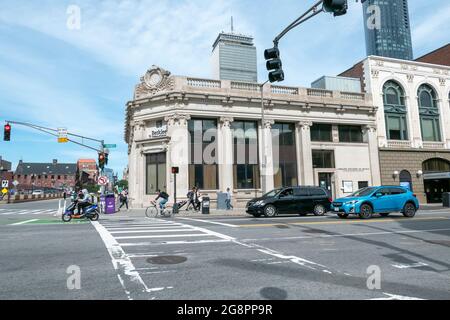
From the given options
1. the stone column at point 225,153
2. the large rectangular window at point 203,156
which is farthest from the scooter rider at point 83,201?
the stone column at point 225,153

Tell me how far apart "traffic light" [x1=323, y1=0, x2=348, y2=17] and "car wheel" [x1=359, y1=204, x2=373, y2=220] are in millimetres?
10595

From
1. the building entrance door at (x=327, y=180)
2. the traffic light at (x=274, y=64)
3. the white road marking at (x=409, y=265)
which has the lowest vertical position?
the white road marking at (x=409, y=265)

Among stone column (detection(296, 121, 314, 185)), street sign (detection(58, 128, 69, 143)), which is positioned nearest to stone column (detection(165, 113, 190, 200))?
street sign (detection(58, 128, 69, 143))

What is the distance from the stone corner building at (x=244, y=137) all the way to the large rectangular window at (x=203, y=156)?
8 cm

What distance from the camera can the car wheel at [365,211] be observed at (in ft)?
51.0

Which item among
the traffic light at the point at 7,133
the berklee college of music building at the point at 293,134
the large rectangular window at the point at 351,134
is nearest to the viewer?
the traffic light at the point at 7,133

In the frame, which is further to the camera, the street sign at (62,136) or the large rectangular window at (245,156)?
the large rectangular window at (245,156)

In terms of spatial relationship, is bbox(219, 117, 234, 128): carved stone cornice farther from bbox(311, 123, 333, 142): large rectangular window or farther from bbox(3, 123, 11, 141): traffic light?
bbox(3, 123, 11, 141): traffic light

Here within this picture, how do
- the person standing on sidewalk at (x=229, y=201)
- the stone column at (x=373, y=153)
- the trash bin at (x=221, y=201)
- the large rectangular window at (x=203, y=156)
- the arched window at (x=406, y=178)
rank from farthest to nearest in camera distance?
the arched window at (x=406, y=178) < the stone column at (x=373, y=153) < the large rectangular window at (x=203, y=156) < the trash bin at (x=221, y=201) < the person standing on sidewalk at (x=229, y=201)

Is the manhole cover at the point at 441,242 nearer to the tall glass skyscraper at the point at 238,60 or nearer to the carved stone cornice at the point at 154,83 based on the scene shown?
the carved stone cornice at the point at 154,83

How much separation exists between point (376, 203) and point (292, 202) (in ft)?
15.0

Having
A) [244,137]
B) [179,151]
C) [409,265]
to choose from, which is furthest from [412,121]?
[409,265]

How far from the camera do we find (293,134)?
2962cm
